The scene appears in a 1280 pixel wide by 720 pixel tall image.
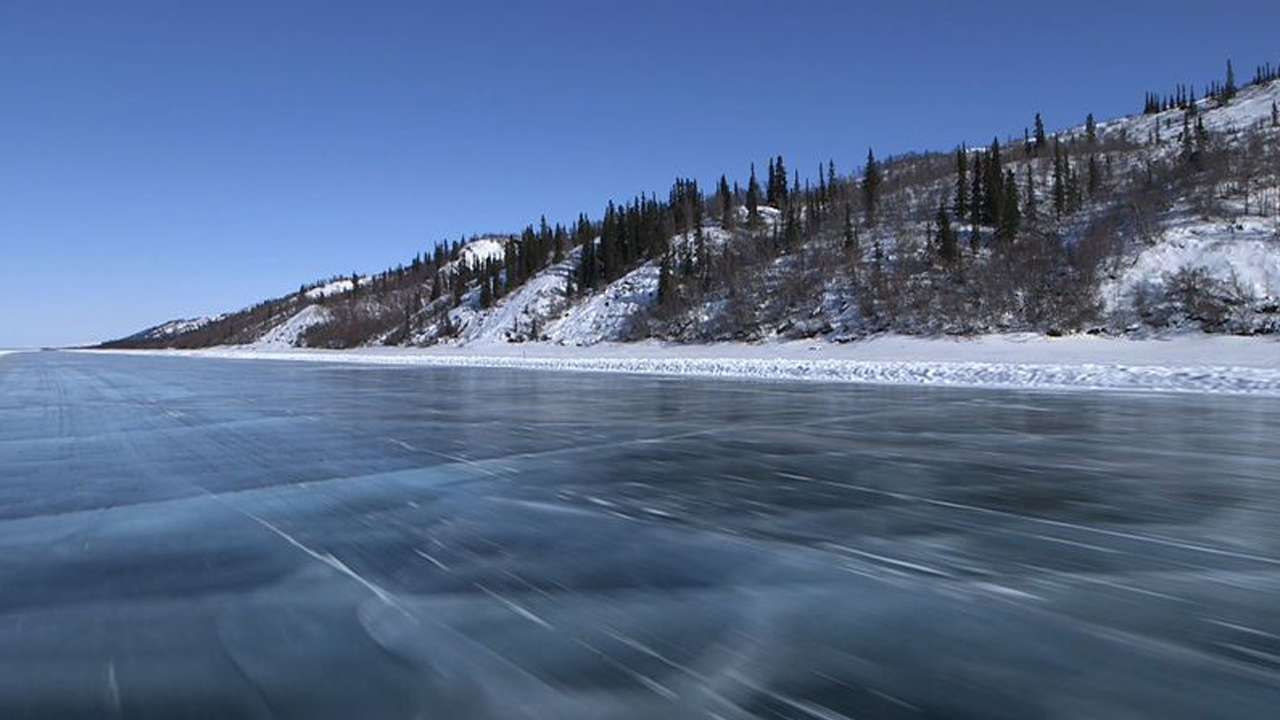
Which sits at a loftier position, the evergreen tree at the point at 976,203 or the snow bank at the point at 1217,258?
the evergreen tree at the point at 976,203

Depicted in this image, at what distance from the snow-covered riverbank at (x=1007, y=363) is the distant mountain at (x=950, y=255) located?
2.55 metres

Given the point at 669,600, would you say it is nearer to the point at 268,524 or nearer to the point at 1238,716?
the point at 1238,716

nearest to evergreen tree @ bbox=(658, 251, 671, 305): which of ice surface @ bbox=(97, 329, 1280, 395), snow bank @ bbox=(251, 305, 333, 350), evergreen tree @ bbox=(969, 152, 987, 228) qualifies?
ice surface @ bbox=(97, 329, 1280, 395)

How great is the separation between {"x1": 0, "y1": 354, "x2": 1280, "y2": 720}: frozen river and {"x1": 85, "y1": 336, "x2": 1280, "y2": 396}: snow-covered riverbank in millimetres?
10395

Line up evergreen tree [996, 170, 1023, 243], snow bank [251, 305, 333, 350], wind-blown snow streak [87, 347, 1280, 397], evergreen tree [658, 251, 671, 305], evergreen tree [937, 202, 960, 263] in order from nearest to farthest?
wind-blown snow streak [87, 347, 1280, 397], evergreen tree [937, 202, 960, 263], evergreen tree [996, 170, 1023, 243], evergreen tree [658, 251, 671, 305], snow bank [251, 305, 333, 350]

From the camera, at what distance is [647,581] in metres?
3.83

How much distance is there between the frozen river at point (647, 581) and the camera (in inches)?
102

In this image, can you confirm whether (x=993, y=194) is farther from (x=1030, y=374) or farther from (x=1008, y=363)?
(x=1030, y=374)

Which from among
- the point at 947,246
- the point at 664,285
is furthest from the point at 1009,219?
the point at 664,285

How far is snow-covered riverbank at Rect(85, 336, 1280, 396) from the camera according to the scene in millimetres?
17594

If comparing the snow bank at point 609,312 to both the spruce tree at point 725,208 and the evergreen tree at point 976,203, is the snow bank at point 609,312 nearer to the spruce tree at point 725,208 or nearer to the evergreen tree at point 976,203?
the spruce tree at point 725,208

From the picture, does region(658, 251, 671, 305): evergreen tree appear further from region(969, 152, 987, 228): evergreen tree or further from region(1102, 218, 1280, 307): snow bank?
region(1102, 218, 1280, 307): snow bank

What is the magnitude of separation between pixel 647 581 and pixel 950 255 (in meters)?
52.9

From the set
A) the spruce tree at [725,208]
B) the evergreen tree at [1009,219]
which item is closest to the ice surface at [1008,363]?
the evergreen tree at [1009,219]
